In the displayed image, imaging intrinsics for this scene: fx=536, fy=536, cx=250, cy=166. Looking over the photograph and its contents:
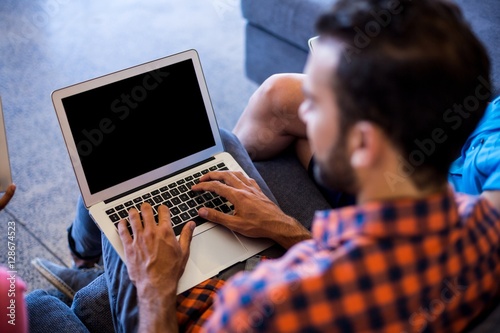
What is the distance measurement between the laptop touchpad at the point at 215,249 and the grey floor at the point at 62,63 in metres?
0.67

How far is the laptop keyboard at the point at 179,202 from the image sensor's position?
3.85ft

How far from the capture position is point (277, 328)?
69 centimetres

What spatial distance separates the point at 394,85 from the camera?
2.28ft

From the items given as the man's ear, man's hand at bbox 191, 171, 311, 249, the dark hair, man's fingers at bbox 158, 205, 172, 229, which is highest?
the dark hair

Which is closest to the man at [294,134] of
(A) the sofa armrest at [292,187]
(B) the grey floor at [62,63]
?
(A) the sofa armrest at [292,187]

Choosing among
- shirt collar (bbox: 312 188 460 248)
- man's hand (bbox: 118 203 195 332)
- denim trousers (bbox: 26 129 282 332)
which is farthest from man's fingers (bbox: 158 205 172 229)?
shirt collar (bbox: 312 188 460 248)

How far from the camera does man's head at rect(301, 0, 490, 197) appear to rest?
2.28 ft

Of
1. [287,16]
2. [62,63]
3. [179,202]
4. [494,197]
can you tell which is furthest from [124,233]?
[62,63]

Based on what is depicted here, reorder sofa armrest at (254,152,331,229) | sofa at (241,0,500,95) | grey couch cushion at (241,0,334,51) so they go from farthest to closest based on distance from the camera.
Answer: grey couch cushion at (241,0,334,51) < sofa at (241,0,500,95) < sofa armrest at (254,152,331,229)

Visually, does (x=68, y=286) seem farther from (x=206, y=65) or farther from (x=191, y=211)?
(x=206, y=65)

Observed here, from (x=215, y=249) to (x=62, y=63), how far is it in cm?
147

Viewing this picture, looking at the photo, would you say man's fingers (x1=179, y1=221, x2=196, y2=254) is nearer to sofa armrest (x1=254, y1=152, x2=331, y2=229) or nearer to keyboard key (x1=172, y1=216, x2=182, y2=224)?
keyboard key (x1=172, y1=216, x2=182, y2=224)

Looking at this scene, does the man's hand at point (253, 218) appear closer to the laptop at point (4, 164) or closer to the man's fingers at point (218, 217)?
the man's fingers at point (218, 217)

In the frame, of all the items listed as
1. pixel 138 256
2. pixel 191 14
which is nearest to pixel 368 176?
pixel 138 256
